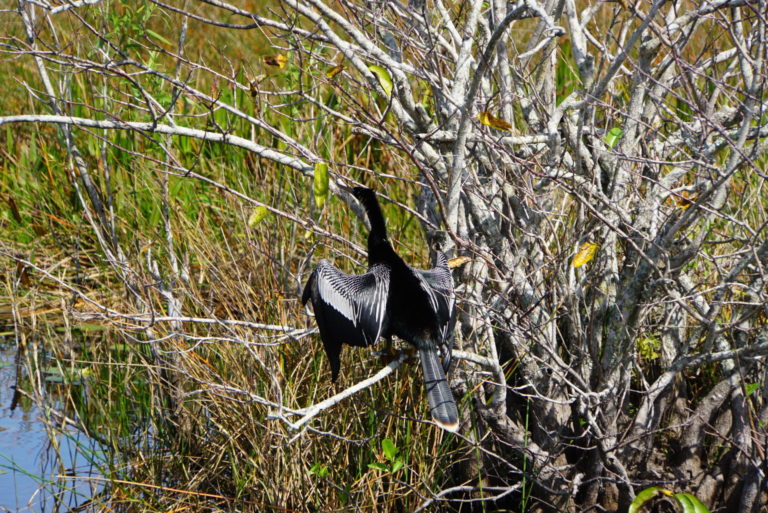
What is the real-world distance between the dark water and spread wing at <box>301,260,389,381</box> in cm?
Result: 134

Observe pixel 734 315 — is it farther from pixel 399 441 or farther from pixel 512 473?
pixel 399 441

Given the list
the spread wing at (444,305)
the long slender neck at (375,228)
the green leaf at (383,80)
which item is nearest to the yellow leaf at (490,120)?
the green leaf at (383,80)

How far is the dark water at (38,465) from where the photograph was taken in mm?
3885

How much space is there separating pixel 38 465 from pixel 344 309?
2.20 metres

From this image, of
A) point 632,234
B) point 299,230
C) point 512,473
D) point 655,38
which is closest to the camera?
point 655,38

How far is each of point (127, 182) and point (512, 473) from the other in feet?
10.8

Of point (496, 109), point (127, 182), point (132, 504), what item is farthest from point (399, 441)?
point (127, 182)

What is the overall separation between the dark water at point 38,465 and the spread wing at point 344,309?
1337 mm

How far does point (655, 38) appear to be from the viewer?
317cm

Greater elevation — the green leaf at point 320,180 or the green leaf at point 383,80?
the green leaf at point 383,80

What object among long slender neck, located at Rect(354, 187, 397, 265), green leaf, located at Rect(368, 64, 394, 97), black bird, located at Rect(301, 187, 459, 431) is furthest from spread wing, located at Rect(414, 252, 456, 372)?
green leaf, located at Rect(368, 64, 394, 97)

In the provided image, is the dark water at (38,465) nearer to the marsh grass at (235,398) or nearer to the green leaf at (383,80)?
the marsh grass at (235,398)

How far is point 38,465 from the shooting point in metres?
4.34

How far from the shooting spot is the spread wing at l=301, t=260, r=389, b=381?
310 centimetres
